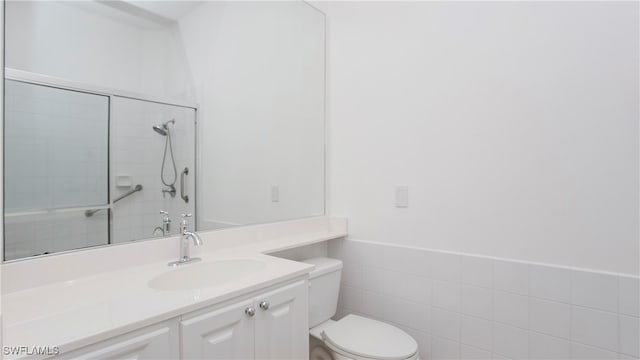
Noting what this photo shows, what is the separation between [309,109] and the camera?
215 centimetres

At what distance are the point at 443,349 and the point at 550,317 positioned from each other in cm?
53

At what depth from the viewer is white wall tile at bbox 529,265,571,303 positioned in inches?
53.6

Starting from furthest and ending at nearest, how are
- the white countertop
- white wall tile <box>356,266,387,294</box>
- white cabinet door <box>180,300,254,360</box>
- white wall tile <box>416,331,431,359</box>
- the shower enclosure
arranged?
white wall tile <box>356,266,387,294</box>, white wall tile <box>416,331,431,359</box>, the shower enclosure, white cabinet door <box>180,300,254,360</box>, the white countertop

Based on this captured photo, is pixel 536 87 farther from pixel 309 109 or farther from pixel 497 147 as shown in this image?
pixel 309 109

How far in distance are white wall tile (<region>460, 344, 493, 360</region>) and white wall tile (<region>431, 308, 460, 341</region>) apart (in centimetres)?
5

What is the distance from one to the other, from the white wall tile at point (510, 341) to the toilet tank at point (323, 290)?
0.81 meters

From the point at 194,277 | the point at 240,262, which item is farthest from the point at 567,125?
the point at 194,277

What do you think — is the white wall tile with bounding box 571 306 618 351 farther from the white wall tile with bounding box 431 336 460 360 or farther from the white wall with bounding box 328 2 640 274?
the white wall tile with bounding box 431 336 460 360

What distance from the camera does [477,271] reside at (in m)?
1.57

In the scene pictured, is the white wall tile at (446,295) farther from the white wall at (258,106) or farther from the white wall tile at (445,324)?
the white wall at (258,106)

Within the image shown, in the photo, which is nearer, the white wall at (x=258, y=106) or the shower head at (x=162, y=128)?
the shower head at (x=162, y=128)

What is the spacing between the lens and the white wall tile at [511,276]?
4.77 ft

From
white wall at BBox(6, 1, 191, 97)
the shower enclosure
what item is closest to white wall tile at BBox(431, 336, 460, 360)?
the shower enclosure

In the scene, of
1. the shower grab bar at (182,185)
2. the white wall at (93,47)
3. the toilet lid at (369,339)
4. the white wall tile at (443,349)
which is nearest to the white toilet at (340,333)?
the toilet lid at (369,339)
